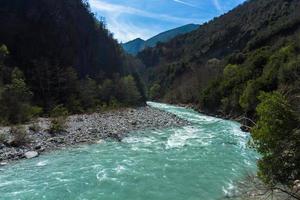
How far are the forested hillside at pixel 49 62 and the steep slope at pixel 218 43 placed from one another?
26.0 meters

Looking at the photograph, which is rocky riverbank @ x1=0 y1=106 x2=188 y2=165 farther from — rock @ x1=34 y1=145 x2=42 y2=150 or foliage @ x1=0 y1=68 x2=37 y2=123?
foliage @ x1=0 y1=68 x2=37 y2=123

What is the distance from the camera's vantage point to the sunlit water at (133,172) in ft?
45.6

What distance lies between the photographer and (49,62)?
54.0m

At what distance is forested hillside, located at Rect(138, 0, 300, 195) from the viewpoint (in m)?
9.52

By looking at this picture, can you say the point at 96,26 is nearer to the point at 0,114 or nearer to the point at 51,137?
the point at 0,114

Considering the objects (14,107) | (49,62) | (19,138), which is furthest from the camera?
(49,62)

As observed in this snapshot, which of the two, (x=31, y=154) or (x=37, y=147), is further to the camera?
(x=37, y=147)

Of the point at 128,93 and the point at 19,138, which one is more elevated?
the point at 128,93

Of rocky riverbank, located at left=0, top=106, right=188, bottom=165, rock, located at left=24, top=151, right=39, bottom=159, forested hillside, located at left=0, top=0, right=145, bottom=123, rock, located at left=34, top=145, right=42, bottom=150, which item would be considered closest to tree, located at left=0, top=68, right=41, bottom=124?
forested hillside, located at left=0, top=0, right=145, bottom=123

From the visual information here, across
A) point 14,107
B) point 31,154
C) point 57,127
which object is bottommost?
point 31,154

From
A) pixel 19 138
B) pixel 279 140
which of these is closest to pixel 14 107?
pixel 19 138

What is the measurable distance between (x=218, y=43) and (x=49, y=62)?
89283 millimetres

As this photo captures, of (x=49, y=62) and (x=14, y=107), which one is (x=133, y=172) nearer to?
(x=14, y=107)

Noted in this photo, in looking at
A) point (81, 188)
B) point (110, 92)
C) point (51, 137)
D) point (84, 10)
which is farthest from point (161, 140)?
point (84, 10)
